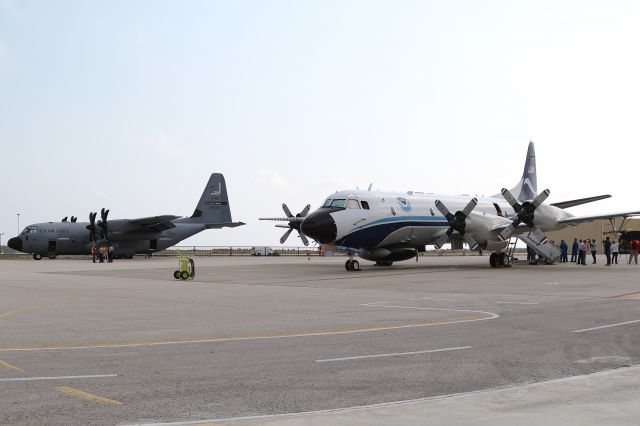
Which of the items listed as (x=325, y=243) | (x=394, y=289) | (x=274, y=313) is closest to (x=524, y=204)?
(x=325, y=243)

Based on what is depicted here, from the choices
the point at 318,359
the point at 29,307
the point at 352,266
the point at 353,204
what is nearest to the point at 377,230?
the point at 353,204

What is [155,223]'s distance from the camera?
62406 mm

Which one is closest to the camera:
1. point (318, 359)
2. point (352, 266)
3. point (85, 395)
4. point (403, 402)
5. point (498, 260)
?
point (403, 402)

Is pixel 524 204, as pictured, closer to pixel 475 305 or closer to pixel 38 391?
pixel 475 305

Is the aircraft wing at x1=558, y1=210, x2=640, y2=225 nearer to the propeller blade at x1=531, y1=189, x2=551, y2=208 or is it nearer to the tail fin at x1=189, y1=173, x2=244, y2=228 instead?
the propeller blade at x1=531, y1=189, x2=551, y2=208

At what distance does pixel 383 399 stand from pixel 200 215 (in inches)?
2476

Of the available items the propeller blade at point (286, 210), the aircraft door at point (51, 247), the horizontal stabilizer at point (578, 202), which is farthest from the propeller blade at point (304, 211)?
the aircraft door at point (51, 247)

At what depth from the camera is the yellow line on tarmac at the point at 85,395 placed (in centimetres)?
673

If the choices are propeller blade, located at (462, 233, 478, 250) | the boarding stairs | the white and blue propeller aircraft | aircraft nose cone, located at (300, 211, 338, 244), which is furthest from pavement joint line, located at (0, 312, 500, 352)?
the boarding stairs

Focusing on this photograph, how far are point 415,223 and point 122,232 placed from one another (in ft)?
115

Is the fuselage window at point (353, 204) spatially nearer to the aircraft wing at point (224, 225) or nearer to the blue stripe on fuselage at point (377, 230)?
the blue stripe on fuselage at point (377, 230)

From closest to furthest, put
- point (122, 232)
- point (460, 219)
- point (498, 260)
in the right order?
1. point (460, 219)
2. point (498, 260)
3. point (122, 232)

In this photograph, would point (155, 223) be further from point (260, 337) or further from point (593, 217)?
point (260, 337)

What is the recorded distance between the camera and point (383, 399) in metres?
6.89
